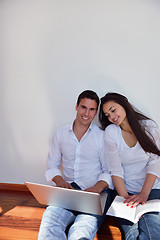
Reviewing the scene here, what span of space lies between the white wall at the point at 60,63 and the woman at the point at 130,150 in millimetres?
394

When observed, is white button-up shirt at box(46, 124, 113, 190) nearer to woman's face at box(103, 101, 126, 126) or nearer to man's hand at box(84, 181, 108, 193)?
man's hand at box(84, 181, 108, 193)

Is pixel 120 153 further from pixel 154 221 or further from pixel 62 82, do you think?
pixel 62 82

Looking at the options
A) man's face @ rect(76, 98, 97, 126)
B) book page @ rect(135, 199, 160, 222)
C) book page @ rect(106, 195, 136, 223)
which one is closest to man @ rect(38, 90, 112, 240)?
man's face @ rect(76, 98, 97, 126)

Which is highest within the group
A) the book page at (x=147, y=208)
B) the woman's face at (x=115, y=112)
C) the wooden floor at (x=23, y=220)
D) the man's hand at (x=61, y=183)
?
the woman's face at (x=115, y=112)

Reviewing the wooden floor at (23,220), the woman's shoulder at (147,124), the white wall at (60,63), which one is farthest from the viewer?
the white wall at (60,63)

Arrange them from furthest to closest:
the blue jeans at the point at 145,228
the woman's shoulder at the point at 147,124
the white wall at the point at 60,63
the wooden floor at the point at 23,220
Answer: the white wall at the point at 60,63
the woman's shoulder at the point at 147,124
the wooden floor at the point at 23,220
the blue jeans at the point at 145,228

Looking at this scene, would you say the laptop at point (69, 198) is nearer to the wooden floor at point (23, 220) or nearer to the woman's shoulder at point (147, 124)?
the wooden floor at point (23, 220)

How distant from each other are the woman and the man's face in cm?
10

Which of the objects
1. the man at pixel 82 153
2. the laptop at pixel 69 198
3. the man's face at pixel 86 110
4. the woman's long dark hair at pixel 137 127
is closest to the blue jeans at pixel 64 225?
the laptop at pixel 69 198

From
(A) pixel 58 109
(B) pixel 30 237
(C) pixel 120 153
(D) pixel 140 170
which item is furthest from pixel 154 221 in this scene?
(A) pixel 58 109

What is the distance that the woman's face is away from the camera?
5.97 feet

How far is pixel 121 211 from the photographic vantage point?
144 centimetres

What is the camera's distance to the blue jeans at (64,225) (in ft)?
4.60

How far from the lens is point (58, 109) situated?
2.34 meters
